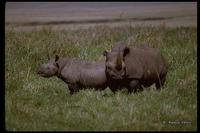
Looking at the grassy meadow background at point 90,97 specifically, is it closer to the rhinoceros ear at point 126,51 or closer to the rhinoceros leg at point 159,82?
the rhinoceros leg at point 159,82

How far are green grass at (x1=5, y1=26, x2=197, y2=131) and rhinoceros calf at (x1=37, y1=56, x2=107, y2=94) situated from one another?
0.19 m

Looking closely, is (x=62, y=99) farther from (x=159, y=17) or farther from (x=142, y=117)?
(x=159, y=17)

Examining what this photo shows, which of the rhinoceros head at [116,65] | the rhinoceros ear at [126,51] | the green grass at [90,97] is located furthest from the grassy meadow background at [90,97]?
the rhinoceros ear at [126,51]

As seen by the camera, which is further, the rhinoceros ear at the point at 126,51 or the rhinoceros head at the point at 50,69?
the rhinoceros head at the point at 50,69

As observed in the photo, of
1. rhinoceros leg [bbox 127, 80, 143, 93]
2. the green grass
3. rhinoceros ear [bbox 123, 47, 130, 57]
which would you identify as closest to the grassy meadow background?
the green grass

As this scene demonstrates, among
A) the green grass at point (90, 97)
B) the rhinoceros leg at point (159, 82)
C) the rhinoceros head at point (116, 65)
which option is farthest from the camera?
the rhinoceros leg at point (159, 82)

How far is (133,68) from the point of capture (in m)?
7.94

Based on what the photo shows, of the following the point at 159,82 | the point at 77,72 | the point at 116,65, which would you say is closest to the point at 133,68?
the point at 116,65

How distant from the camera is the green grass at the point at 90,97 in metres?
7.03

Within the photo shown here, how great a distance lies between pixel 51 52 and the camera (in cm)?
1063
